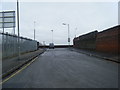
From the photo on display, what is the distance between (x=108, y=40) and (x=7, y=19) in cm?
1650

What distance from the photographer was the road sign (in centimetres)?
2620

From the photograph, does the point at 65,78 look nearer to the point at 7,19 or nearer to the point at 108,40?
the point at 108,40

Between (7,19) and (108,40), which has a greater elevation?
(7,19)

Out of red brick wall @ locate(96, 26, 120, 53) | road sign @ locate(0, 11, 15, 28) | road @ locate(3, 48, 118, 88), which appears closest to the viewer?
road @ locate(3, 48, 118, 88)

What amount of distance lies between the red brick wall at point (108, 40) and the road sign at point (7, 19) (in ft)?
50.3

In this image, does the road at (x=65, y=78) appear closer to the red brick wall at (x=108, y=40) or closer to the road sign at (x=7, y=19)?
the red brick wall at (x=108, y=40)

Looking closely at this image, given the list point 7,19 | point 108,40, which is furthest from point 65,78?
point 7,19

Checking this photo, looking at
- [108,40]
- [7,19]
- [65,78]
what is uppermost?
[7,19]

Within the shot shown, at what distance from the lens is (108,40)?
26688mm

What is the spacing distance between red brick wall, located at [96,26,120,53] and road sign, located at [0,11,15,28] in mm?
15343

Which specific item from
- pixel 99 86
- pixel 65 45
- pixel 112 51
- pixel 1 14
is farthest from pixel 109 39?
pixel 65 45

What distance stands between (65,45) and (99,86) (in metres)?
79.3

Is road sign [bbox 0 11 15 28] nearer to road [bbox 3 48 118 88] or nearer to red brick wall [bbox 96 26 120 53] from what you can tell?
red brick wall [bbox 96 26 120 53]

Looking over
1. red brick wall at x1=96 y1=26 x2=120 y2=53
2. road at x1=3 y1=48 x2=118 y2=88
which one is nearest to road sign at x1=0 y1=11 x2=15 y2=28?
red brick wall at x1=96 y1=26 x2=120 y2=53
